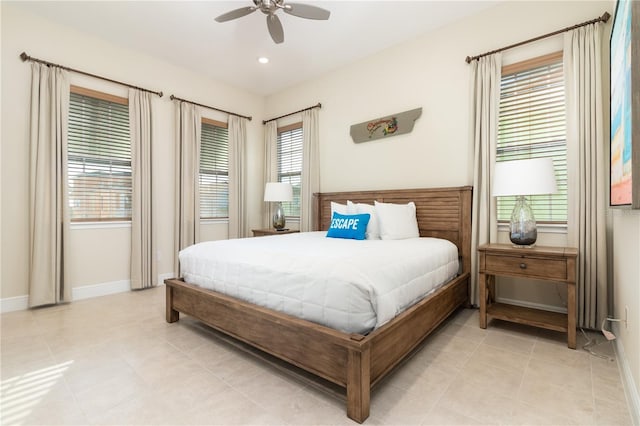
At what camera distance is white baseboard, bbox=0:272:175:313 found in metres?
2.91

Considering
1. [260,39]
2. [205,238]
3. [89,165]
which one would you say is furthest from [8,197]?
[260,39]

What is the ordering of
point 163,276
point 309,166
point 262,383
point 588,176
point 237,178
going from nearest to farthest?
point 262,383
point 588,176
point 163,276
point 309,166
point 237,178

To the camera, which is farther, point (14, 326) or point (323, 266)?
point (14, 326)

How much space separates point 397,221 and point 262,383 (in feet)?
6.38

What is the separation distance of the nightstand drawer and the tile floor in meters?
0.49

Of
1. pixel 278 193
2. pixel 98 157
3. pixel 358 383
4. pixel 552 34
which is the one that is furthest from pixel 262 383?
pixel 552 34

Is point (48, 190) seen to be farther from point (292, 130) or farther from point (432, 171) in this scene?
point (432, 171)

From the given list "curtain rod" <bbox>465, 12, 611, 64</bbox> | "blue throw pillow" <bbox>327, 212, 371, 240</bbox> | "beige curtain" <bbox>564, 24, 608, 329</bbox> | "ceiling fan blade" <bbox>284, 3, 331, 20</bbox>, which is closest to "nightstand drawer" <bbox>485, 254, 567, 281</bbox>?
"beige curtain" <bbox>564, 24, 608, 329</bbox>

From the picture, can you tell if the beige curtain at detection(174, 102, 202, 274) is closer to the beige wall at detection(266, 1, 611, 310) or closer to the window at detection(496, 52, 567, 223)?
the beige wall at detection(266, 1, 611, 310)

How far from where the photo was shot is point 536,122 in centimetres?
274

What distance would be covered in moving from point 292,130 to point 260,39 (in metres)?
1.57

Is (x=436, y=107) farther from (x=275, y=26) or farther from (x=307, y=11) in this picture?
(x=275, y=26)

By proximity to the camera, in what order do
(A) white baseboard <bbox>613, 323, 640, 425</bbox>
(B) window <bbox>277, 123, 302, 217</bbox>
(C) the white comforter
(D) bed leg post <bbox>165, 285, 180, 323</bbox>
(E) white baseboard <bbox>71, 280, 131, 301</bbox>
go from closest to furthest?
(A) white baseboard <bbox>613, 323, 640, 425</bbox>
(C) the white comforter
(D) bed leg post <bbox>165, 285, 180, 323</bbox>
(E) white baseboard <bbox>71, 280, 131, 301</bbox>
(B) window <bbox>277, 123, 302, 217</bbox>

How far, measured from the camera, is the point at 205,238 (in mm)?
4488
